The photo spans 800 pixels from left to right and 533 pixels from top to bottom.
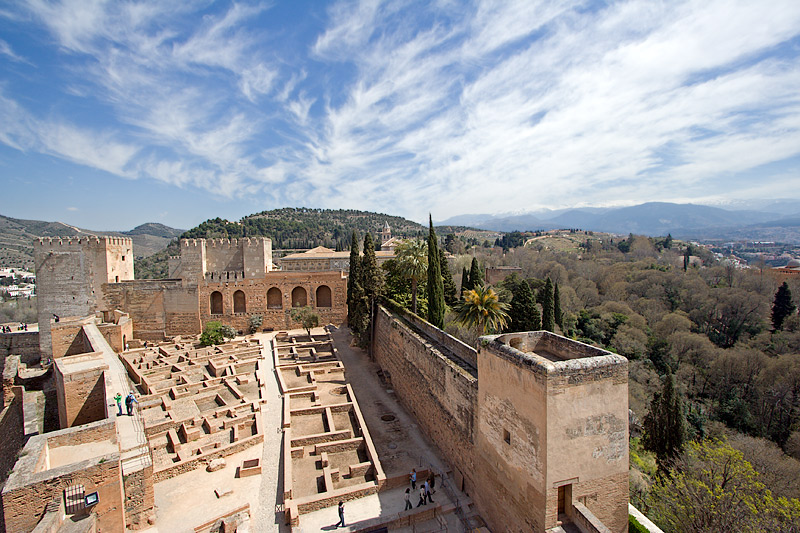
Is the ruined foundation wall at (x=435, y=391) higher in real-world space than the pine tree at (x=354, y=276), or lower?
lower

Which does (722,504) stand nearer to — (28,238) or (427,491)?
(427,491)

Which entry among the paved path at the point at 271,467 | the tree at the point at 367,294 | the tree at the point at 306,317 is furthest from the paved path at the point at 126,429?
the tree at the point at 367,294

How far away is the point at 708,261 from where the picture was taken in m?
74.3

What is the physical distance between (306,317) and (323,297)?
375cm

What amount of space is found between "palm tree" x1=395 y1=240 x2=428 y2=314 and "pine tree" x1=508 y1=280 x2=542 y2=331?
20.7 feet

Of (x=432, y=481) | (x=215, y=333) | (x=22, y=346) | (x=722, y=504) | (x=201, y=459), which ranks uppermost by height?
(x=215, y=333)

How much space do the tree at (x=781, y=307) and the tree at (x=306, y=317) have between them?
34700mm

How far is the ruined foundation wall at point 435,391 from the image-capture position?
9.92 metres

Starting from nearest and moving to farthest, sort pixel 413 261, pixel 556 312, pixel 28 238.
→ pixel 413 261, pixel 556 312, pixel 28 238

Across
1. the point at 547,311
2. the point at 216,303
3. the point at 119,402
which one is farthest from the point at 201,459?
the point at 547,311

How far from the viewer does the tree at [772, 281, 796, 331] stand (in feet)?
101

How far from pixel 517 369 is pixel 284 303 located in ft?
65.4

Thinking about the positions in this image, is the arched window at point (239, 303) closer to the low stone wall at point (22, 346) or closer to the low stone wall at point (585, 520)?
the low stone wall at point (22, 346)

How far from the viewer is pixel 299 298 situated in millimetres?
26312
